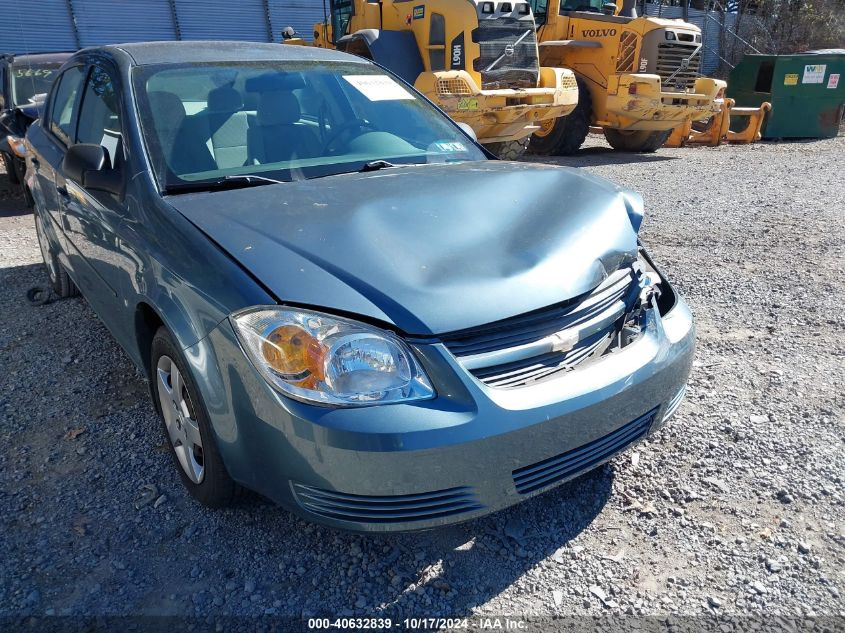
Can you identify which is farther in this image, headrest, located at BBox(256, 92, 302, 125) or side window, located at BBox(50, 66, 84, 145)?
side window, located at BBox(50, 66, 84, 145)

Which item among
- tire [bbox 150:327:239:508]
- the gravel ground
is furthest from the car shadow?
tire [bbox 150:327:239:508]

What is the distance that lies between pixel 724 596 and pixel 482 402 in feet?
3.33

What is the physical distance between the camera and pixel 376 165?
287 cm

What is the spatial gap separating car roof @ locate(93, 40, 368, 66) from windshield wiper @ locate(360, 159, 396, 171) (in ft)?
2.57

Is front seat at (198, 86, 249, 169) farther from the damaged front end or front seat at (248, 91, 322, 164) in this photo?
the damaged front end

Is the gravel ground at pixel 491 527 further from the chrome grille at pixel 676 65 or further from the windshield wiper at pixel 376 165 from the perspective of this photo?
the chrome grille at pixel 676 65

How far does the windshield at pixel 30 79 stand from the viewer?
24.3 feet

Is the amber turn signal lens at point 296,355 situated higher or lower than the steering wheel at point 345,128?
lower

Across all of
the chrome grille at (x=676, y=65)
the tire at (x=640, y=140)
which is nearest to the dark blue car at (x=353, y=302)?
the chrome grille at (x=676, y=65)

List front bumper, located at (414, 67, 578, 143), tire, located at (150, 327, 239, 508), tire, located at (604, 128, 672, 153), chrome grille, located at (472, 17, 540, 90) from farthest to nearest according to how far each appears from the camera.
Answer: tire, located at (604, 128, 672, 153), chrome grille, located at (472, 17, 540, 90), front bumper, located at (414, 67, 578, 143), tire, located at (150, 327, 239, 508)

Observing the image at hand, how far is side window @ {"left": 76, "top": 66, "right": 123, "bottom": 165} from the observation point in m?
2.75

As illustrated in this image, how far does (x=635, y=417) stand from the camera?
212 centimetres

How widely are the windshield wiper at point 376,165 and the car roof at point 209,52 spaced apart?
78cm

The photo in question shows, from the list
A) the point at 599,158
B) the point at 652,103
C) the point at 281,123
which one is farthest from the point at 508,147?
the point at 281,123
